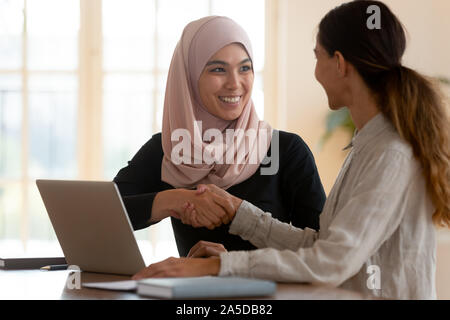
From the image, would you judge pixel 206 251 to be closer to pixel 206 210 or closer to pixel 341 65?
pixel 206 210

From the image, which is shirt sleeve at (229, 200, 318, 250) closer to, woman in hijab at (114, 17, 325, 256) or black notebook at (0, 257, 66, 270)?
woman in hijab at (114, 17, 325, 256)

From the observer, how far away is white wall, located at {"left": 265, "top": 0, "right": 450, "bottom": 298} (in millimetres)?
4668

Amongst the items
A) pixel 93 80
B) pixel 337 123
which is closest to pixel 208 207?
pixel 337 123

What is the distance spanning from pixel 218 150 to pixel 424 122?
0.94 m

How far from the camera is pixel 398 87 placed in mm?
1572

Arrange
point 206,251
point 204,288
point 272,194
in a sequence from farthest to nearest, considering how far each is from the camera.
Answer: point 272,194, point 206,251, point 204,288

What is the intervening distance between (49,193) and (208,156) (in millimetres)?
711

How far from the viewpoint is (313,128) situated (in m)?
4.67

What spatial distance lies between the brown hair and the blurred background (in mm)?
3087

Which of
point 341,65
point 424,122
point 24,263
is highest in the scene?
point 341,65

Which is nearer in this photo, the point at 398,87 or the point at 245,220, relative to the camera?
the point at 398,87

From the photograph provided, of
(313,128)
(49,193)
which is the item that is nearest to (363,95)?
(49,193)

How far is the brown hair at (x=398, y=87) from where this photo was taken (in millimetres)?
1487
